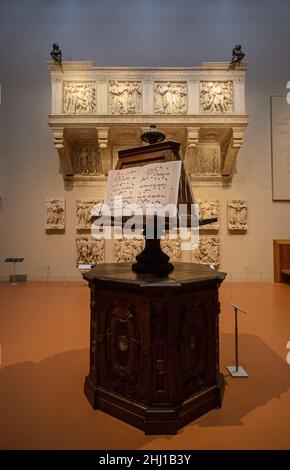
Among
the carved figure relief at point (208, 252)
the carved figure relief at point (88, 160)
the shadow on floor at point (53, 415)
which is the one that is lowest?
the shadow on floor at point (53, 415)

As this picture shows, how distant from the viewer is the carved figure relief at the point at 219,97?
6.80m

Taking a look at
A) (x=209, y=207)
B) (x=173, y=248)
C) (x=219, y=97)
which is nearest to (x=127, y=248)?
(x=173, y=248)

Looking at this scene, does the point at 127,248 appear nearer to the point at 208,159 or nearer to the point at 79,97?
the point at 208,159

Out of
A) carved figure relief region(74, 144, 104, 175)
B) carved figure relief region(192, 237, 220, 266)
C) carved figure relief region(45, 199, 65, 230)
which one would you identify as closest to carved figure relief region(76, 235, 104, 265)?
carved figure relief region(45, 199, 65, 230)

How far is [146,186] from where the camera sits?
2.07 meters

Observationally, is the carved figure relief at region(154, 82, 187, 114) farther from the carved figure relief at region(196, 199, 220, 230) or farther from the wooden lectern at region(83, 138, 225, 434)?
the wooden lectern at region(83, 138, 225, 434)

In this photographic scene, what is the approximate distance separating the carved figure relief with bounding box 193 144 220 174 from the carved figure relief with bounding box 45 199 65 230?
4.02 meters

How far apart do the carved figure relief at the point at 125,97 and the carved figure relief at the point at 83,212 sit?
2.46 meters

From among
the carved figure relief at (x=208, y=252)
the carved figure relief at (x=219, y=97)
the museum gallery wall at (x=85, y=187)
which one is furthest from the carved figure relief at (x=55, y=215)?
the carved figure relief at (x=219, y=97)

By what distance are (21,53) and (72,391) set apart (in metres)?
9.23

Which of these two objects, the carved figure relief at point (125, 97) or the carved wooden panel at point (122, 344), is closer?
the carved wooden panel at point (122, 344)

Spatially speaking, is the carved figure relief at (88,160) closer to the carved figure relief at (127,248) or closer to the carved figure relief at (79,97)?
the carved figure relief at (79,97)

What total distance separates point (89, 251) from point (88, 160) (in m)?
2.59
